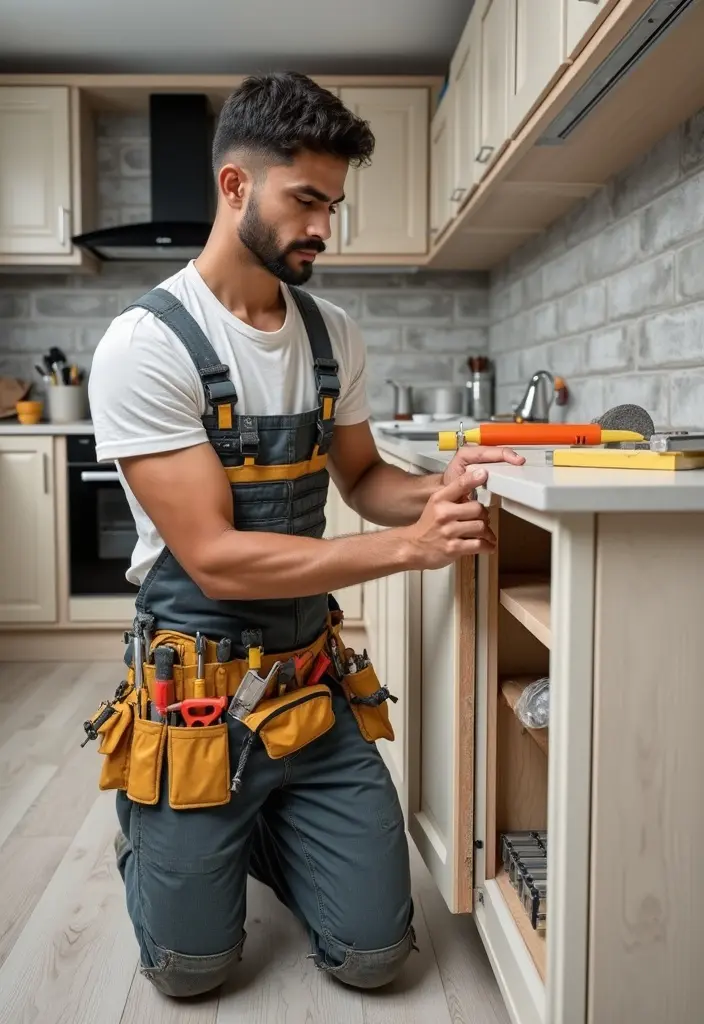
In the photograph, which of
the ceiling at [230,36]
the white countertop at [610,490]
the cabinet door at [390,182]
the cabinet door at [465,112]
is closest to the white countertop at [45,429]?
the cabinet door at [390,182]

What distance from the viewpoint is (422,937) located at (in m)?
1.60

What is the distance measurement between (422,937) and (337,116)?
134 centimetres

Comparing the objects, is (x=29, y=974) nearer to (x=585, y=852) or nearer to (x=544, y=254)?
(x=585, y=852)

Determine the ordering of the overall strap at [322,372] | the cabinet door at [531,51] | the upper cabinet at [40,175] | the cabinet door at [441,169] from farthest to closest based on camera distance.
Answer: the upper cabinet at [40,175], the cabinet door at [441,169], the cabinet door at [531,51], the overall strap at [322,372]

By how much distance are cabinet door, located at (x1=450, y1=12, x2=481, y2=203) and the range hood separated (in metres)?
1.09

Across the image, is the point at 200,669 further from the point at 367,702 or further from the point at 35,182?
the point at 35,182

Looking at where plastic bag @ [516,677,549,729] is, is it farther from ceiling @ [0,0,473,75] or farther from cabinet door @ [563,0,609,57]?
ceiling @ [0,0,473,75]

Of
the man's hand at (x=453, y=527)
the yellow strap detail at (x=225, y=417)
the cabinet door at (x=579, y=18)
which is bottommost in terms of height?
the man's hand at (x=453, y=527)

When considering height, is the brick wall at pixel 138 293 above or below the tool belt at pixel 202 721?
above

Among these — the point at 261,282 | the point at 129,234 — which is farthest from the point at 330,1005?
the point at 129,234

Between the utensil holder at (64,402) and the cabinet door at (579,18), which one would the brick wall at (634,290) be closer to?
the cabinet door at (579,18)

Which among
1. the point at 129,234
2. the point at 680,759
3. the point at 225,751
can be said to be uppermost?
the point at 129,234

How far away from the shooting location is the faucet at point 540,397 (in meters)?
2.45

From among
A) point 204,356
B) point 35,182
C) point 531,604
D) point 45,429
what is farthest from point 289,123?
point 35,182
